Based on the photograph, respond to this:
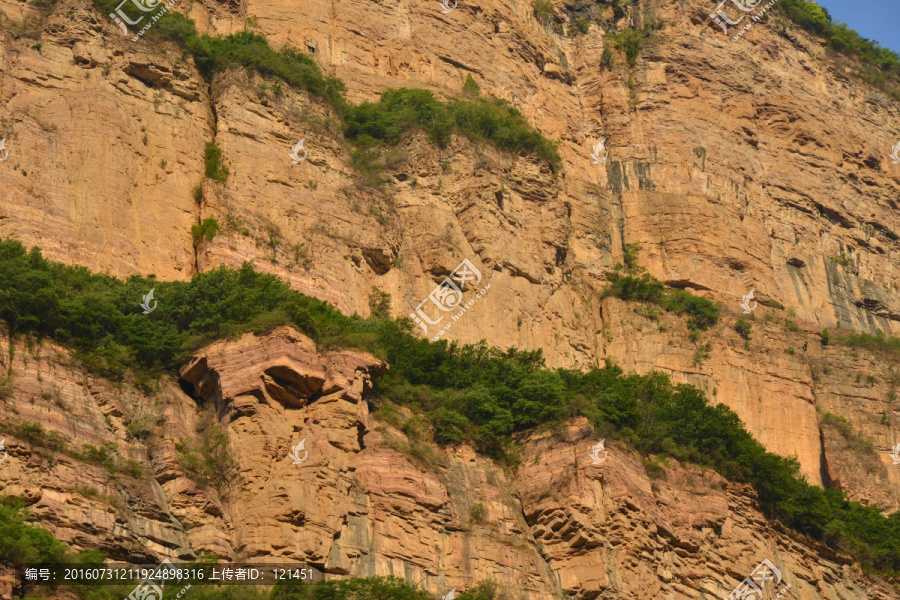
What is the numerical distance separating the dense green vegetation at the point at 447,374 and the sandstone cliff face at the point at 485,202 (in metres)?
0.98

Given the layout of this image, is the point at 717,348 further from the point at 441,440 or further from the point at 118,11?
the point at 118,11

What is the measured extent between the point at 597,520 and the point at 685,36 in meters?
27.9

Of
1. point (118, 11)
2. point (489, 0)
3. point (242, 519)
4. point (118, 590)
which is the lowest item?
point (118, 590)

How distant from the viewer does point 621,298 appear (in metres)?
47.0

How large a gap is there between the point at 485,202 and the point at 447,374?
7303mm

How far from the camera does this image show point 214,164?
126 feet

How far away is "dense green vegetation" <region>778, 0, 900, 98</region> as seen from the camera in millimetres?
61719

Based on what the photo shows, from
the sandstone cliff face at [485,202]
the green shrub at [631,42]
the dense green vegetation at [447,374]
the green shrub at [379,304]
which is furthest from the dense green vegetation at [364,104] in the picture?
the green shrub at [631,42]

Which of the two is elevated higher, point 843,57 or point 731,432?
point 843,57

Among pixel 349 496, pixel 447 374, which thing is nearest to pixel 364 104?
pixel 447 374

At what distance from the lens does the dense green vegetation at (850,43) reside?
61.7 meters

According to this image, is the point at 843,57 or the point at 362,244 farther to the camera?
the point at 843,57

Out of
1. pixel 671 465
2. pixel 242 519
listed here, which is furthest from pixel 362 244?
pixel 242 519

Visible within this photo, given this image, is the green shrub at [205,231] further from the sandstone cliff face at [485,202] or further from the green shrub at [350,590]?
the green shrub at [350,590]
